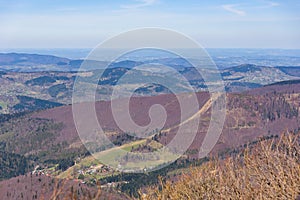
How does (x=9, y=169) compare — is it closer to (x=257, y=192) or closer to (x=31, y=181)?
(x=31, y=181)

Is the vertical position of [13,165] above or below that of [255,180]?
below

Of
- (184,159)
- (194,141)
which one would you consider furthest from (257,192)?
(194,141)

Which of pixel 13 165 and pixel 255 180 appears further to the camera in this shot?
pixel 13 165

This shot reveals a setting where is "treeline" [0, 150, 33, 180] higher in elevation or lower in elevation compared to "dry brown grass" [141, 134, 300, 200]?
lower

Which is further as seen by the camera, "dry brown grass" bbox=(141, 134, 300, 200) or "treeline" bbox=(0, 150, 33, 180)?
"treeline" bbox=(0, 150, 33, 180)

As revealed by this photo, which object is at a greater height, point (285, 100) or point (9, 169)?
point (285, 100)

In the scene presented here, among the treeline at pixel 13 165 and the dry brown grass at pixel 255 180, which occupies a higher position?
the dry brown grass at pixel 255 180

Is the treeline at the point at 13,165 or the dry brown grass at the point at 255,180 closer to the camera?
the dry brown grass at the point at 255,180

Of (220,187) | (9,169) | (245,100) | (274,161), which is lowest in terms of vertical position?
(9,169)
